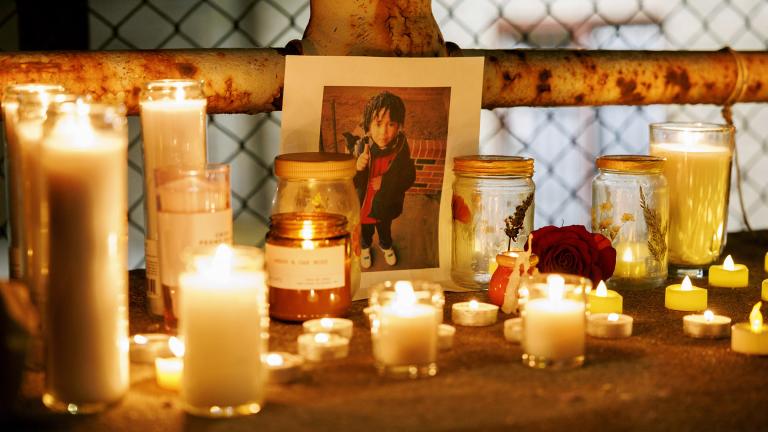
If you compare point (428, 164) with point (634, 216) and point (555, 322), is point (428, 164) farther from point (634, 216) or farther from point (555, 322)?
point (555, 322)

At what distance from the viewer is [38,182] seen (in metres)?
0.95

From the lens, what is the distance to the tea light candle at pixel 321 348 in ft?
3.23

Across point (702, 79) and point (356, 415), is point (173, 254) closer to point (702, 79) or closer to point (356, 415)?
point (356, 415)

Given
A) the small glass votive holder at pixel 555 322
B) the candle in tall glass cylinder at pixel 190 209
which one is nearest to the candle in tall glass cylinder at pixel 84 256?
the candle in tall glass cylinder at pixel 190 209

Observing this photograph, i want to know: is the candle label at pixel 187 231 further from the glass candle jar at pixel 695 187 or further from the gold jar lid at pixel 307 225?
the glass candle jar at pixel 695 187

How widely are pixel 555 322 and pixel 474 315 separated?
19 cm

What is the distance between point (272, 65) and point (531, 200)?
384 mm

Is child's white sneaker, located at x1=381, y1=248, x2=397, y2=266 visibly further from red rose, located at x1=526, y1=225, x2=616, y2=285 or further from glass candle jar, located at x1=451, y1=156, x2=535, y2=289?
red rose, located at x1=526, y1=225, x2=616, y2=285

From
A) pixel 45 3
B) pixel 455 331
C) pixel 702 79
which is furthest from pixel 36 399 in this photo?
pixel 702 79

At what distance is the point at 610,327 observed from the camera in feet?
3.51

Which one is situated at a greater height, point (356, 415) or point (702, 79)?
point (702, 79)

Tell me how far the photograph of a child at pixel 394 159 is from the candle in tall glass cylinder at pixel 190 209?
0.99 feet

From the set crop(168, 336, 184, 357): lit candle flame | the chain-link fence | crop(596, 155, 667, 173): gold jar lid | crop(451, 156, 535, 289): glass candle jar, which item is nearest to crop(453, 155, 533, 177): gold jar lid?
crop(451, 156, 535, 289): glass candle jar

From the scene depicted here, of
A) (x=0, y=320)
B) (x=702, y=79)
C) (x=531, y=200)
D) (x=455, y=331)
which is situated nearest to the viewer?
(x=0, y=320)
